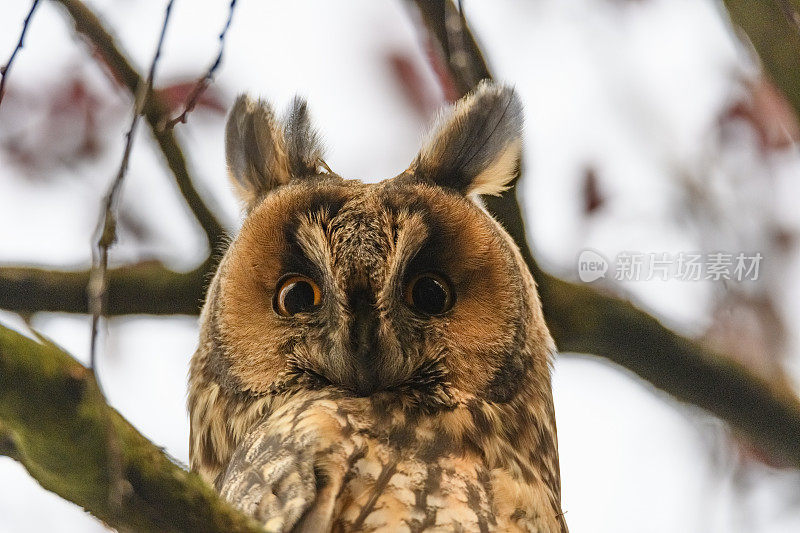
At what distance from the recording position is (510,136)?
2.64 meters

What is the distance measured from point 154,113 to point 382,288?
3.50ft

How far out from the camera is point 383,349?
2.11m

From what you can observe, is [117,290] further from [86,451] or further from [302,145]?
[86,451]

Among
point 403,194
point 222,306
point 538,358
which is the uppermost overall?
point 403,194

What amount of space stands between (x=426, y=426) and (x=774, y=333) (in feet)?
4.71

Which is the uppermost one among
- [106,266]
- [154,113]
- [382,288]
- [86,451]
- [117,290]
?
[154,113]

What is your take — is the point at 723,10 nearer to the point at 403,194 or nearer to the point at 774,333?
the point at 403,194

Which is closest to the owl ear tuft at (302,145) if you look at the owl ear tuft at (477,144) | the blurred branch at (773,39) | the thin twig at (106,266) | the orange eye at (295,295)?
the owl ear tuft at (477,144)

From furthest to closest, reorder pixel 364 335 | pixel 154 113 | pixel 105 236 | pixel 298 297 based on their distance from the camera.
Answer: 1. pixel 154 113
2. pixel 298 297
3. pixel 364 335
4. pixel 105 236

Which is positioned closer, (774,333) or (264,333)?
(264,333)

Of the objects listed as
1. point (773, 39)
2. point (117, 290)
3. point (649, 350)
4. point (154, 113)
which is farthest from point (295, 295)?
point (773, 39)

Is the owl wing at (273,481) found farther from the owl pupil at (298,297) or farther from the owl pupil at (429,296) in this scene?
the owl pupil at (429,296)

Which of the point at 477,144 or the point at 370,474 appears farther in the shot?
the point at 477,144

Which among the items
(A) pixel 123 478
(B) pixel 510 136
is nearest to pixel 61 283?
(B) pixel 510 136
